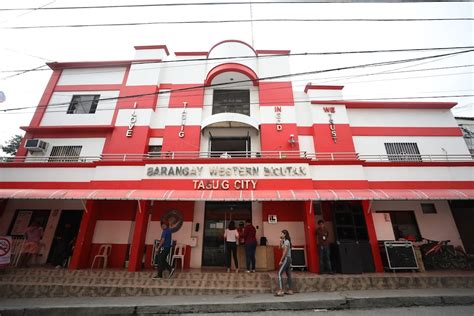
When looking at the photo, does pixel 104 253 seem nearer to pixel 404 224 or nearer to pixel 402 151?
Result: pixel 404 224

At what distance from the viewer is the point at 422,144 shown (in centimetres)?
1104

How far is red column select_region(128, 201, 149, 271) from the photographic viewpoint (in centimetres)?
796

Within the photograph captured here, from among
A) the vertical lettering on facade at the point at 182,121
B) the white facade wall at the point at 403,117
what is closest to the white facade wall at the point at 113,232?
the vertical lettering on facade at the point at 182,121

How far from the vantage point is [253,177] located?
883 cm

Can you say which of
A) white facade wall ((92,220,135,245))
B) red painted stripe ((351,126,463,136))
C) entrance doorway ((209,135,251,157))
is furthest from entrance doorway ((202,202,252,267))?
red painted stripe ((351,126,463,136))

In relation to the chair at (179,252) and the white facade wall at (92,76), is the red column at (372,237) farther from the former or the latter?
the white facade wall at (92,76)

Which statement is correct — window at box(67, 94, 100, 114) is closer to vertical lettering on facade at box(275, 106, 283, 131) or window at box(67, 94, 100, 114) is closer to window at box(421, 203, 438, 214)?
vertical lettering on facade at box(275, 106, 283, 131)

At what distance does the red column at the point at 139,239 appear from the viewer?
313 inches

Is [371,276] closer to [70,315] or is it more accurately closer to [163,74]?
[70,315]

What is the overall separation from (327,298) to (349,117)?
979cm

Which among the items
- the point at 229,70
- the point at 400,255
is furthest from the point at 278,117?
the point at 400,255

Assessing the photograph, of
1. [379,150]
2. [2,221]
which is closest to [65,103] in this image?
[2,221]

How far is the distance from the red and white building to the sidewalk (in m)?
2.21

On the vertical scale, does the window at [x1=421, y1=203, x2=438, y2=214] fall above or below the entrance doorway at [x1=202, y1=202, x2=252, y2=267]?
above
